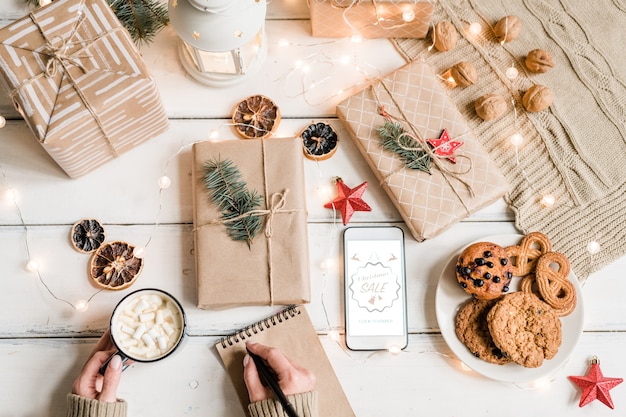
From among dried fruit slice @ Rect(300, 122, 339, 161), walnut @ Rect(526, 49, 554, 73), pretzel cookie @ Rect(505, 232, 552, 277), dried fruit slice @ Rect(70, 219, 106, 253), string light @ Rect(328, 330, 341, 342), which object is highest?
walnut @ Rect(526, 49, 554, 73)

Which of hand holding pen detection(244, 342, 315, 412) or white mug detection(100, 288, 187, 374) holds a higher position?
white mug detection(100, 288, 187, 374)

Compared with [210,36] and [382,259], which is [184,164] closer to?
[210,36]

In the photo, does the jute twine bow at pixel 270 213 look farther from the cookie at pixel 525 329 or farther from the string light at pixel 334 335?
the cookie at pixel 525 329

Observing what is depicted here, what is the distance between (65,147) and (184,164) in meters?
0.25

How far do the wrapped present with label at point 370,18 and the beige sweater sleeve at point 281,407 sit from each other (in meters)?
0.79

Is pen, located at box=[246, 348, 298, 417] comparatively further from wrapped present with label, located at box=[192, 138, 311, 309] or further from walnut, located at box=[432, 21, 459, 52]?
walnut, located at box=[432, 21, 459, 52]

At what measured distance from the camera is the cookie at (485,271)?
103cm

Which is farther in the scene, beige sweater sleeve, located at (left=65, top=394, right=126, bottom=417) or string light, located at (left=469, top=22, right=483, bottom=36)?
string light, located at (left=469, top=22, right=483, bottom=36)

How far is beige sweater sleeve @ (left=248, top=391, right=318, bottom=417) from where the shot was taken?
3.23 feet

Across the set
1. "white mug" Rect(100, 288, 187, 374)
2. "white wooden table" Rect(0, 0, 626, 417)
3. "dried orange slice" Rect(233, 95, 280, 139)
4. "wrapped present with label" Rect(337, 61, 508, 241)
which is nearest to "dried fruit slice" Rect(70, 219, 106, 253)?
"white wooden table" Rect(0, 0, 626, 417)

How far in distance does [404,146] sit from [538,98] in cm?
33

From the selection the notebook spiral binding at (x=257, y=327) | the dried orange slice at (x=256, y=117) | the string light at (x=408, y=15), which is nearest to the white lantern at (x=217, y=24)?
the dried orange slice at (x=256, y=117)

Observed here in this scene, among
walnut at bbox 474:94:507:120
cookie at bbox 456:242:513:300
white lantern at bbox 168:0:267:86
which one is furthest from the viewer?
walnut at bbox 474:94:507:120

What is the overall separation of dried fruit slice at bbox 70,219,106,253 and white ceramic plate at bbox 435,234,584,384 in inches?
28.9
